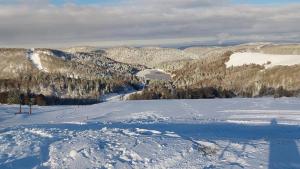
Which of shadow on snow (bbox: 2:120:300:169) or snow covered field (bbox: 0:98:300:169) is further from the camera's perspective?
shadow on snow (bbox: 2:120:300:169)

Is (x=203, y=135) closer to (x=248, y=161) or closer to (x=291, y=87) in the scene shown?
(x=248, y=161)

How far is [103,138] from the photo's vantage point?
18219 mm

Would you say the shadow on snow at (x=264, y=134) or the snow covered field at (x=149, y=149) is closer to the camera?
the snow covered field at (x=149, y=149)

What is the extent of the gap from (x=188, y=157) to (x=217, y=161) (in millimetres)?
962

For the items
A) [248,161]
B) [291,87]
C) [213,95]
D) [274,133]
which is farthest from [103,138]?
[291,87]

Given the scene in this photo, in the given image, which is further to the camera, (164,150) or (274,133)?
(274,133)

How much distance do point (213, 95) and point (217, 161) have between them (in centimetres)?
10806

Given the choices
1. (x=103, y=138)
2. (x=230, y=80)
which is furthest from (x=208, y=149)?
(x=230, y=80)

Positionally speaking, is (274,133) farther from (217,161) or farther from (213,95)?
(213,95)

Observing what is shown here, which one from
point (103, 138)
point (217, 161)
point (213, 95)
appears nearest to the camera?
point (217, 161)

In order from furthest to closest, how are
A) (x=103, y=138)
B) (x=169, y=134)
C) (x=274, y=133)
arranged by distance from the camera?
(x=274, y=133) < (x=169, y=134) < (x=103, y=138)

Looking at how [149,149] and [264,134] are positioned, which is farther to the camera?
[264,134]

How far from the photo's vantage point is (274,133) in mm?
20938

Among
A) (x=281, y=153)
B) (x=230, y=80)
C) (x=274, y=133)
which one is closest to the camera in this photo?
(x=281, y=153)
